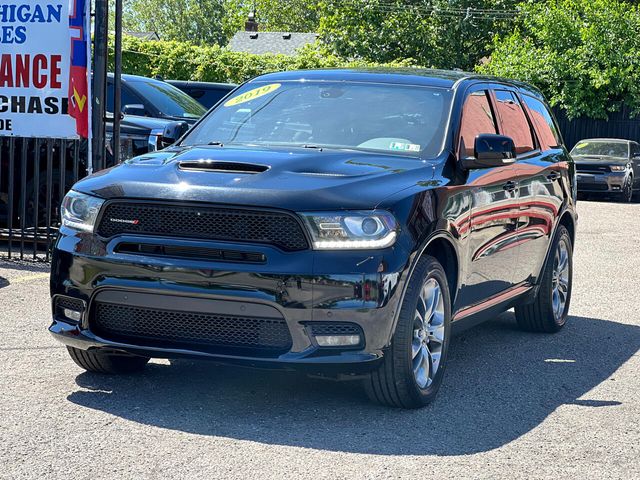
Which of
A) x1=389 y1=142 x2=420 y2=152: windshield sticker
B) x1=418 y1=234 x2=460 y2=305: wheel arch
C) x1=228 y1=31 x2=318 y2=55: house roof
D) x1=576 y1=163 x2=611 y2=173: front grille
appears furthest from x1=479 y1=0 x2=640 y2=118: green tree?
x1=228 y1=31 x2=318 y2=55: house roof

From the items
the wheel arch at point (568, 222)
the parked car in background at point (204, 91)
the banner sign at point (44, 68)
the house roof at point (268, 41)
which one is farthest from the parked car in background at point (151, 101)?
the house roof at point (268, 41)

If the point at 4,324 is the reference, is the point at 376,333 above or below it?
above

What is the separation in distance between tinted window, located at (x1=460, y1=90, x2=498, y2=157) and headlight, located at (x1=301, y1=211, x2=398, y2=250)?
1.41 meters

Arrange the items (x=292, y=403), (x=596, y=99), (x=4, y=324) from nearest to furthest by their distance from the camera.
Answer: (x=292, y=403) < (x=4, y=324) < (x=596, y=99)

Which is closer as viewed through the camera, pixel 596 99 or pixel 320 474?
pixel 320 474

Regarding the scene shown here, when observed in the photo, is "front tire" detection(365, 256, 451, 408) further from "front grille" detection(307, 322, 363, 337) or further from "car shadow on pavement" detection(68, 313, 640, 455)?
"front grille" detection(307, 322, 363, 337)

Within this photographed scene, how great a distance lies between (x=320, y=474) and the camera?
15.3 feet

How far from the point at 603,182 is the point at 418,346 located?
69.5 feet

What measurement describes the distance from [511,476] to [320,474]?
78cm

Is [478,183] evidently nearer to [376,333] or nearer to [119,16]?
[376,333]

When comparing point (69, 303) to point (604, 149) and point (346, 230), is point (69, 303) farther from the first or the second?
point (604, 149)

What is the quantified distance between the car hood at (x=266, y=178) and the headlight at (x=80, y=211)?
0.04 meters

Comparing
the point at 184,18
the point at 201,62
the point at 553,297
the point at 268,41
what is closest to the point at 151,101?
the point at 553,297

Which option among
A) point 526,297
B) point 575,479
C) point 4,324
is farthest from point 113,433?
point 526,297
